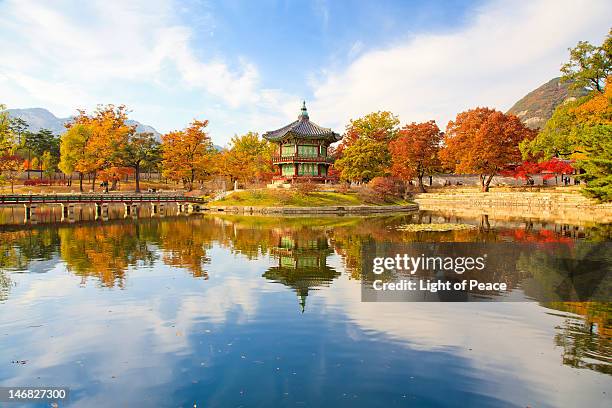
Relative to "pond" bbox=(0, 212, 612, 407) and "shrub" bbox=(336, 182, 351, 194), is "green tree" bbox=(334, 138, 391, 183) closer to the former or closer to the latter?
"shrub" bbox=(336, 182, 351, 194)

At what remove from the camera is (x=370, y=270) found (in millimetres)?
19422

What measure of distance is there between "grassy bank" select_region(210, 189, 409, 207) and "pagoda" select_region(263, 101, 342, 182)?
8.56 m

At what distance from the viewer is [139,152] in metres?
76.4

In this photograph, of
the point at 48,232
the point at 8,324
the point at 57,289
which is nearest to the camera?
the point at 8,324

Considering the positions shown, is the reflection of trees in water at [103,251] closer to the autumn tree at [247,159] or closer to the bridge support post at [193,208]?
the bridge support post at [193,208]

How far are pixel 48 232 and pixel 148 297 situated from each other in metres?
24.8

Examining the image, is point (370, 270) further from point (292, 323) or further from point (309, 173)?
point (309, 173)

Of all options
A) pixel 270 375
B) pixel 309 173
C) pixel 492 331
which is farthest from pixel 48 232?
pixel 309 173

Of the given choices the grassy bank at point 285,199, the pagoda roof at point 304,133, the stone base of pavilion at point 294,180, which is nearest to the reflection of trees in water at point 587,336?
the grassy bank at point 285,199

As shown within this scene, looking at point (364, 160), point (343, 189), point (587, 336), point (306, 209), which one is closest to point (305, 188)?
point (306, 209)

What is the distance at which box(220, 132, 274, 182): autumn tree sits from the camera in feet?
259

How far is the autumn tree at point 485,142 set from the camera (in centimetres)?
6794

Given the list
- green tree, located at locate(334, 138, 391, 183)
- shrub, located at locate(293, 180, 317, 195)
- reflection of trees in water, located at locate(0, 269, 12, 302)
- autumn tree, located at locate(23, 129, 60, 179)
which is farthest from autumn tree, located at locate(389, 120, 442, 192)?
autumn tree, located at locate(23, 129, 60, 179)

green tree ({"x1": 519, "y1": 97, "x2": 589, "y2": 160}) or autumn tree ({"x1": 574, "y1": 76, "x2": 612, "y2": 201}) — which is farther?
green tree ({"x1": 519, "y1": 97, "x2": 589, "y2": 160})
